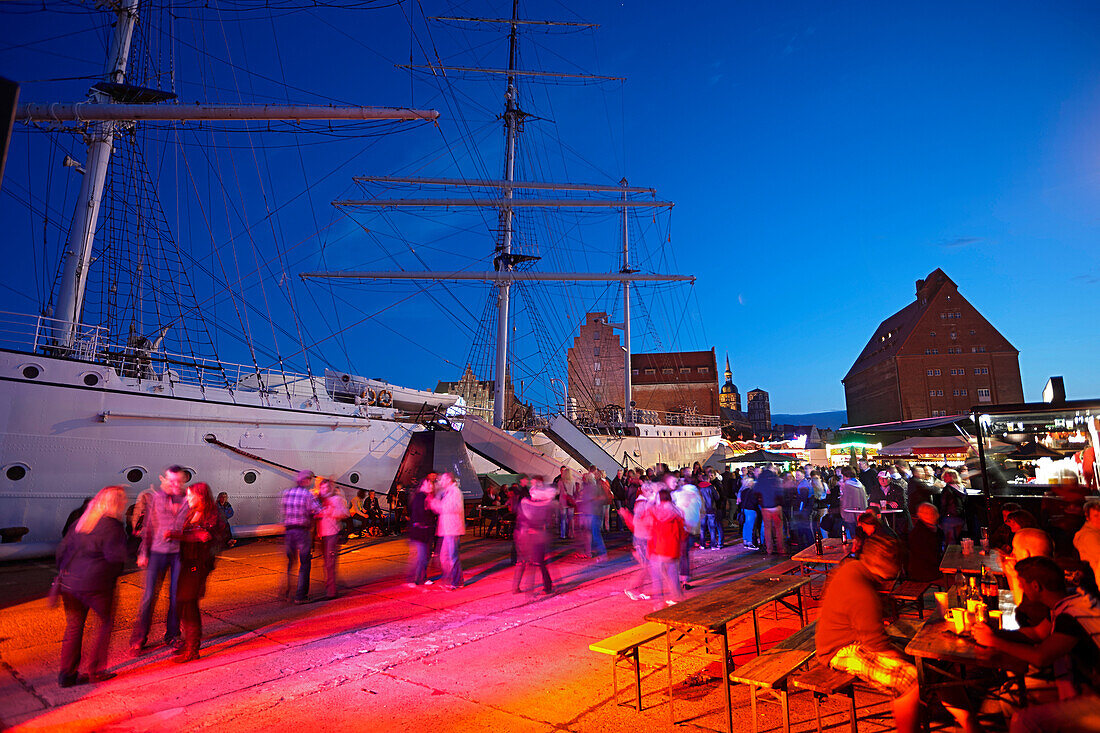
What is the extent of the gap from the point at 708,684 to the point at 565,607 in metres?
2.83

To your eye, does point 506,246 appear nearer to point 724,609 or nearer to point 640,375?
point 724,609

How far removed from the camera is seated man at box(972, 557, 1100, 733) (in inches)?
103

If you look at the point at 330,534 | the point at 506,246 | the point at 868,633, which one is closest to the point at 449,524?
the point at 330,534

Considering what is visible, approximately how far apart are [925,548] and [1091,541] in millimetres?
1834

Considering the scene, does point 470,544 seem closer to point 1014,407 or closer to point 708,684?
point 708,684

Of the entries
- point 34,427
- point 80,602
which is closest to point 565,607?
point 80,602

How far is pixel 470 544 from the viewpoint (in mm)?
13266

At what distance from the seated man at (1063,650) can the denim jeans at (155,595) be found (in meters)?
6.68

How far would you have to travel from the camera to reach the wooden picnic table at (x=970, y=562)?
214 inches

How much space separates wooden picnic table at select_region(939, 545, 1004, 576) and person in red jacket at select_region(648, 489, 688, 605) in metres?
2.80

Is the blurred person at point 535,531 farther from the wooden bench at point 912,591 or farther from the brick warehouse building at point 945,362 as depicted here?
the brick warehouse building at point 945,362

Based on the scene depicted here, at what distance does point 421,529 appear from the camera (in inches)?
341

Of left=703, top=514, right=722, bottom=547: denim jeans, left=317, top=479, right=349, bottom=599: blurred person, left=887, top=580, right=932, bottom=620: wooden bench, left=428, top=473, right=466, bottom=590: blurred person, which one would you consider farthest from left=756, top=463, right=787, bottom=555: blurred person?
left=317, top=479, right=349, bottom=599: blurred person

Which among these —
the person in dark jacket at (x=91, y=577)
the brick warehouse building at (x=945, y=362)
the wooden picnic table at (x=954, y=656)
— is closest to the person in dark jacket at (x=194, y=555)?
the person in dark jacket at (x=91, y=577)
